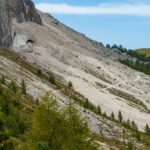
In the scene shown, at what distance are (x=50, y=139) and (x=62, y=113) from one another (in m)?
3.70

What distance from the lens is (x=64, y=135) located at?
4072cm

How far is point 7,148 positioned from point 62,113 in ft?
45.4

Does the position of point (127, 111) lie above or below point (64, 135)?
below

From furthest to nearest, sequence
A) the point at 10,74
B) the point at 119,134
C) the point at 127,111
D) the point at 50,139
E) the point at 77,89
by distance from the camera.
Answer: the point at 77,89 → the point at 127,111 → the point at 10,74 → the point at 119,134 → the point at 50,139

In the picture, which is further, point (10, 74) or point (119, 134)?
point (10, 74)

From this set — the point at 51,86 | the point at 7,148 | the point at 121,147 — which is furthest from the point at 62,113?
the point at 51,86

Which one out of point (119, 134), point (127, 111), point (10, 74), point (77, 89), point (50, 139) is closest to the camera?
point (50, 139)

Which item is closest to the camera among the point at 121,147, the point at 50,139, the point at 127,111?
the point at 50,139

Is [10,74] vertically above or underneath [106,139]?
above

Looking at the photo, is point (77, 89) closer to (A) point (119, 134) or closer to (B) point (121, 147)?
(A) point (119, 134)

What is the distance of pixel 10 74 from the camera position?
15850cm

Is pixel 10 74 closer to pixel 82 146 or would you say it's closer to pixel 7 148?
pixel 82 146

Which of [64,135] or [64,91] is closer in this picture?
[64,135]

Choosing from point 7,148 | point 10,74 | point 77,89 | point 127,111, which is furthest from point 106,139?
point 7,148
